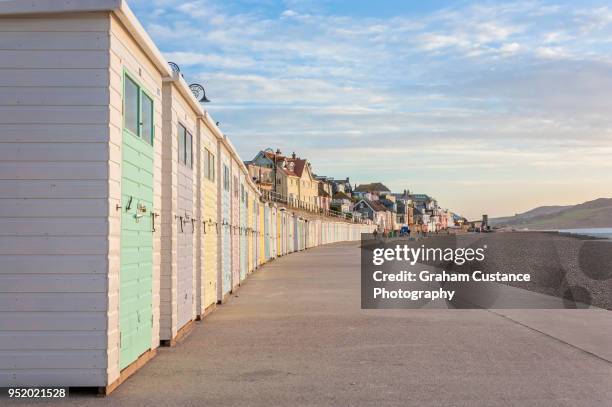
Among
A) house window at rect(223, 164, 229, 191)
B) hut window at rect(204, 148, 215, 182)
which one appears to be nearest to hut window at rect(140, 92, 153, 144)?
hut window at rect(204, 148, 215, 182)

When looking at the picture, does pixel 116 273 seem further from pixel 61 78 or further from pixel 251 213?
pixel 251 213

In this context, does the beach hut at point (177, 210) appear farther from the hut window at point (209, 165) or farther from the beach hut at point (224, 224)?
the beach hut at point (224, 224)

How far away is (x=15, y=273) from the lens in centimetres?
723

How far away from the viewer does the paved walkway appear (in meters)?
7.23

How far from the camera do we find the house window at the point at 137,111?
27.0 ft

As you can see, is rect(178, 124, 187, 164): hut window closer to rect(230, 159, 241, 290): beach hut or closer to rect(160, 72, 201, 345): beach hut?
rect(160, 72, 201, 345): beach hut

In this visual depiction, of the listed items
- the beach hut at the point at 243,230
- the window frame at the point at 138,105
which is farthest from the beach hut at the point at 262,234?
the window frame at the point at 138,105

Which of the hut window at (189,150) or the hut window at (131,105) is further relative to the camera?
the hut window at (189,150)

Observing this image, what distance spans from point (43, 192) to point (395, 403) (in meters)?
3.68

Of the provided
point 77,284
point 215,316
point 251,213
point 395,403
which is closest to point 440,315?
point 215,316

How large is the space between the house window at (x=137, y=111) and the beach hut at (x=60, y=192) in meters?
0.68

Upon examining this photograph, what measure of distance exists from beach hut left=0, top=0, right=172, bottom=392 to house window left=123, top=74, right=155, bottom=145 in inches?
26.7

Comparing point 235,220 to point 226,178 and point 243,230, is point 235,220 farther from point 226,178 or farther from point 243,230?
point 243,230

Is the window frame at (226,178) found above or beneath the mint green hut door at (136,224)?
above
